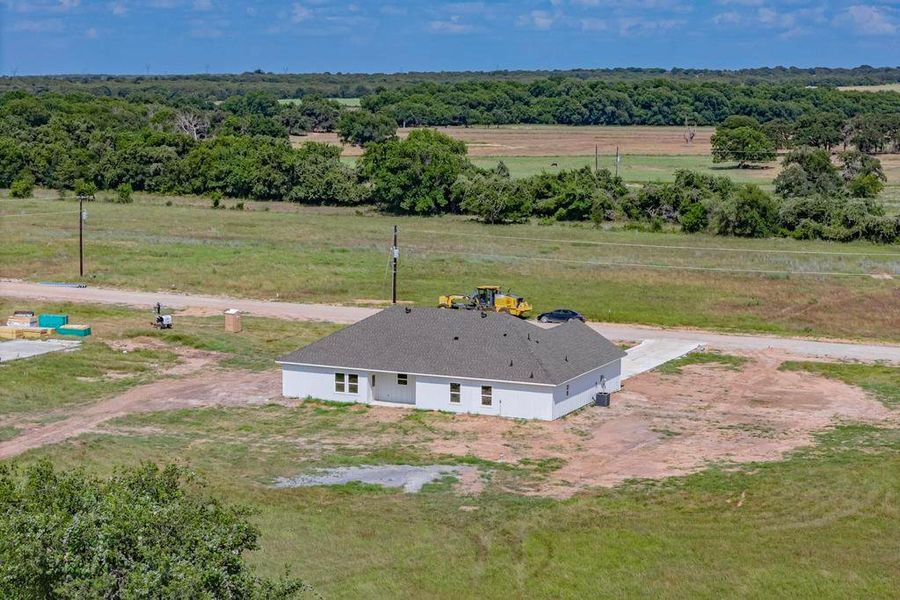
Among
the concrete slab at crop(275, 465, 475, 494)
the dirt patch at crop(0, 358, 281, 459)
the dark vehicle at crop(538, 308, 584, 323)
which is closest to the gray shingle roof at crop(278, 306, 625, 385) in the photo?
the dirt patch at crop(0, 358, 281, 459)

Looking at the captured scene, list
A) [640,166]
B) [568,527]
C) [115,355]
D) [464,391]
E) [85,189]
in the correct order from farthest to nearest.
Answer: [640,166]
[85,189]
[115,355]
[464,391]
[568,527]

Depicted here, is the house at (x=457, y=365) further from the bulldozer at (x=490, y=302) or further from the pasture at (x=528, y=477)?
the bulldozer at (x=490, y=302)

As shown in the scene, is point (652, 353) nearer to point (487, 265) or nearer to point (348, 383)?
point (348, 383)

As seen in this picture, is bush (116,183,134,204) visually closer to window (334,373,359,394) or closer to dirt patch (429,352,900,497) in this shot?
window (334,373,359,394)

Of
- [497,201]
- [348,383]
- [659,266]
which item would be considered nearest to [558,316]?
[348,383]

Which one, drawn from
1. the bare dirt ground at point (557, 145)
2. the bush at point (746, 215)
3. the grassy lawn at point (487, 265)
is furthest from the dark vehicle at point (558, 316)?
the bare dirt ground at point (557, 145)

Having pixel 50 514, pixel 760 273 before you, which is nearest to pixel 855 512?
pixel 50 514

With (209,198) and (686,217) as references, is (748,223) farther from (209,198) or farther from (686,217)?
(209,198)
